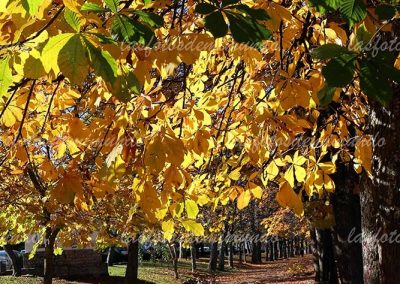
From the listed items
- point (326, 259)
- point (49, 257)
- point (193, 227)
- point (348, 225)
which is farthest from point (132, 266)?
point (193, 227)

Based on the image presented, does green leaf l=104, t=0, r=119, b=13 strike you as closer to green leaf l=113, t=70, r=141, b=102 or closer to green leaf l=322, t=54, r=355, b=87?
green leaf l=113, t=70, r=141, b=102

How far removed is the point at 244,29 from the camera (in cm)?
147

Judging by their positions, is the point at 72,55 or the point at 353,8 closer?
the point at 72,55

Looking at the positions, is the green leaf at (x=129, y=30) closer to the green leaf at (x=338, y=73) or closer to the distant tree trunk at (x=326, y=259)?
the green leaf at (x=338, y=73)

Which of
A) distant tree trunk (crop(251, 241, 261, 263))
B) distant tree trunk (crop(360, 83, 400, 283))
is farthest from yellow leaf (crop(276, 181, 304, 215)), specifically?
distant tree trunk (crop(251, 241, 261, 263))

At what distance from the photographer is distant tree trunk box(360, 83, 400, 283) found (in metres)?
3.28

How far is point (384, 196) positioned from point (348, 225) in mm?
6578

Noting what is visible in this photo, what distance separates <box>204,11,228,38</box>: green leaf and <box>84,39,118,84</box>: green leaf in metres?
0.32

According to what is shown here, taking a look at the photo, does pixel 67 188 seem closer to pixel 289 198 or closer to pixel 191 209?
pixel 191 209

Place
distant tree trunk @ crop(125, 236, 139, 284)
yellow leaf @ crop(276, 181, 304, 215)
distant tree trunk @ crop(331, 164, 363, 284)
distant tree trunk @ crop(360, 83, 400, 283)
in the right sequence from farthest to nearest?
distant tree trunk @ crop(125, 236, 139, 284) → distant tree trunk @ crop(331, 164, 363, 284) → distant tree trunk @ crop(360, 83, 400, 283) → yellow leaf @ crop(276, 181, 304, 215)

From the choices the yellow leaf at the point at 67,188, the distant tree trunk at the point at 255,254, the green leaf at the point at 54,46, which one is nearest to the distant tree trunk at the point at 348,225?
the yellow leaf at the point at 67,188

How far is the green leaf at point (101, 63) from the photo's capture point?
131cm

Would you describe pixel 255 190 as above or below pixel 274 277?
above

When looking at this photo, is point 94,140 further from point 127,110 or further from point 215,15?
point 215,15
